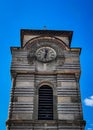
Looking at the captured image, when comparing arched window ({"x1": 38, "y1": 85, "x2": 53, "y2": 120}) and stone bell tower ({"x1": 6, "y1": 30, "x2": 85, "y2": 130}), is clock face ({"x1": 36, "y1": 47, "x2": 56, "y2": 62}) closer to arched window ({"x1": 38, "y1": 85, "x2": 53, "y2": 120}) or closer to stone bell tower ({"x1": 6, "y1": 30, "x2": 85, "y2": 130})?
stone bell tower ({"x1": 6, "y1": 30, "x2": 85, "y2": 130})

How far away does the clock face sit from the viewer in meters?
24.2

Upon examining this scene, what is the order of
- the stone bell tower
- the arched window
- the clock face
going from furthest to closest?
1. the clock face
2. the arched window
3. the stone bell tower

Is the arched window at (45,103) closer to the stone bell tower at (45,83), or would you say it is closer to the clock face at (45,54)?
the stone bell tower at (45,83)

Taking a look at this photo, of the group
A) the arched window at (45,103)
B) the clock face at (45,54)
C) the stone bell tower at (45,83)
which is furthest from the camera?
the clock face at (45,54)

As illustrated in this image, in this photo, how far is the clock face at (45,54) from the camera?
2425 centimetres

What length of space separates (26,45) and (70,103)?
6.58 m

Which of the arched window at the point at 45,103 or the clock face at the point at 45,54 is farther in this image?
the clock face at the point at 45,54

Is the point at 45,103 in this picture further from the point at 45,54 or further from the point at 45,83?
the point at 45,54

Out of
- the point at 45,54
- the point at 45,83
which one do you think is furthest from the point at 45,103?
the point at 45,54

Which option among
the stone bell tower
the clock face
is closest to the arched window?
the stone bell tower

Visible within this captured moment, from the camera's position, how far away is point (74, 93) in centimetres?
2209

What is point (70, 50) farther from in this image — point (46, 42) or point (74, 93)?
point (74, 93)

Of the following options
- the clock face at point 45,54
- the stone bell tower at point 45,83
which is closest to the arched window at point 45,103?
the stone bell tower at point 45,83

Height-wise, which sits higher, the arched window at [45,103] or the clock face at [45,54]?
the clock face at [45,54]
